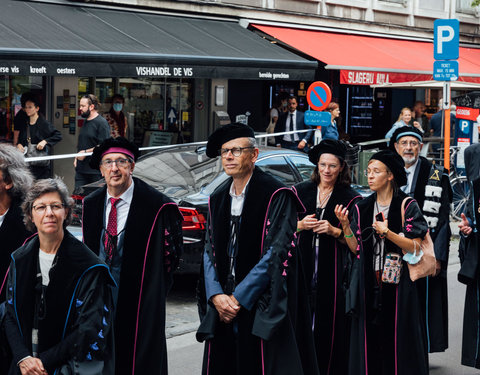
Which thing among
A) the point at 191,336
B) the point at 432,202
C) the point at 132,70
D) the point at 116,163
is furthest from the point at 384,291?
the point at 132,70

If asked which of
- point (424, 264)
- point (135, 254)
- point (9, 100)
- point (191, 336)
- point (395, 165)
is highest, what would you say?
point (9, 100)

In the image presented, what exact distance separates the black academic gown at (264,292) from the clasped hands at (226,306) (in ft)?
0.14

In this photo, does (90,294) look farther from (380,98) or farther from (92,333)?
(380,98)

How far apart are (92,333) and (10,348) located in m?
0.51

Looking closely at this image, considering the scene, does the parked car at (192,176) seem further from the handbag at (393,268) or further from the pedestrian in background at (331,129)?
the pedestrian in background at (331,129)

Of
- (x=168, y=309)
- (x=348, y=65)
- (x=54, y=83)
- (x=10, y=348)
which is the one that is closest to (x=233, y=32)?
(x=348, y=65)

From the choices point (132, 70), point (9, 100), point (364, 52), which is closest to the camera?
point (132, 70)

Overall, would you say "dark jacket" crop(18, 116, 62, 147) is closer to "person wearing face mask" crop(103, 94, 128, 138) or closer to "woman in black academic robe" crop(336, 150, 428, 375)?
"person wearing face mask" crop(103, 94, 128, 138)

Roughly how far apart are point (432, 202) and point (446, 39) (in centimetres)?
684

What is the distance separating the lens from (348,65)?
62.3 feet

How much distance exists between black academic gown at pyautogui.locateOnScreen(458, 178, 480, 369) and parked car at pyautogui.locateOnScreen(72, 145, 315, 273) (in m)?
2.90

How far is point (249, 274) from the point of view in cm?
494

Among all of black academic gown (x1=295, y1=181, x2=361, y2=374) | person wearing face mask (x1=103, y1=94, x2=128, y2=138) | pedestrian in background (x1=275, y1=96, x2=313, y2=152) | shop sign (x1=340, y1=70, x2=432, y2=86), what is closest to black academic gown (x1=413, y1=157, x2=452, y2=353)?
black academic gown (x1=295, y1=181, x2=361, y2=374)

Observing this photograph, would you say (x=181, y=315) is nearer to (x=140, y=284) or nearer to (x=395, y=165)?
(x=395, y=165)
